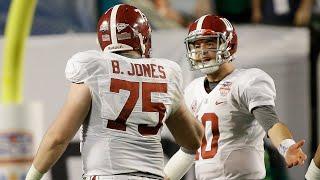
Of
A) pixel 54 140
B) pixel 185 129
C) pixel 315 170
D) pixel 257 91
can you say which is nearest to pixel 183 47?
pixel 257 91

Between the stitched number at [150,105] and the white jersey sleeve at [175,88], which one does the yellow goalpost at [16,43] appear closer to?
the stitched number at [150,105]

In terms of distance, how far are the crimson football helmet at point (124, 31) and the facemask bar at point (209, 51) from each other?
60 centimetres

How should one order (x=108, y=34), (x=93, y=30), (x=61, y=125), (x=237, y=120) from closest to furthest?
(x=61, y=125), (x=108, y=34), (x=237, y=120), (x=93, y=30)

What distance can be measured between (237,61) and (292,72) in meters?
0.29

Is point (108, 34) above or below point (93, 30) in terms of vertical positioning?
above

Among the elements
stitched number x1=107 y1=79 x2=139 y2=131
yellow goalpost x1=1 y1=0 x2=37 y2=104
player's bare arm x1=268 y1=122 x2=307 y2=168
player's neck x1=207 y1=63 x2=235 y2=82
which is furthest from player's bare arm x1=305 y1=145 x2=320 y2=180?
yellow goalpost x1=1 y1=0 x2=37 y2=104

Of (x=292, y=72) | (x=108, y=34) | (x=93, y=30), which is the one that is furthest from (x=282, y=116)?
(x=108, y=34)

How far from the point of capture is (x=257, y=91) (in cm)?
303

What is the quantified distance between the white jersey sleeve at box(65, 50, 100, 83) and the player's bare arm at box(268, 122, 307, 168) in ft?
2.11

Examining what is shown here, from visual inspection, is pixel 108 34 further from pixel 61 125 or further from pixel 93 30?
pixel 93 30

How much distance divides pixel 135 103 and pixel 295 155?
0.53m

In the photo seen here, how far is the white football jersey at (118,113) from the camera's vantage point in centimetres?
244

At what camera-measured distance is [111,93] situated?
8.05ft

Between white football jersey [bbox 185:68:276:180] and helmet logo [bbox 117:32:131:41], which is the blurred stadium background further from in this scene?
helmet logo [bbox 117:32:131:41]
